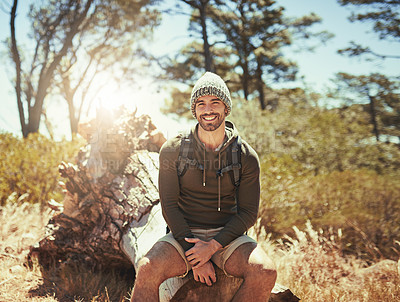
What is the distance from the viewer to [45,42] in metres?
14.0

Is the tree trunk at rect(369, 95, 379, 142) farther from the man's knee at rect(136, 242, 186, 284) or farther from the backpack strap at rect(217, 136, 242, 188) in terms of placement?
the man's knee at rect(136, 242, 186, 284)

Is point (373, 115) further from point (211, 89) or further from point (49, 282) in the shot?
point (49, 282)

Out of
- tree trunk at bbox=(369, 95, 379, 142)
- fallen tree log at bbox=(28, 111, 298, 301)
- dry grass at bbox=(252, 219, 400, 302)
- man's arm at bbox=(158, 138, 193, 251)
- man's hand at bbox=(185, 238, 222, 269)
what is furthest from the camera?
tree trunk at bbox=(369, 95, 379, 142)

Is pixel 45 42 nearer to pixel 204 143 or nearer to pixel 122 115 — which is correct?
pixel 122 115

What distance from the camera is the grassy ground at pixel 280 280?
10.1 feet

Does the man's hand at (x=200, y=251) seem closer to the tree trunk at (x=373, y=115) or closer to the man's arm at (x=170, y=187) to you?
the man's arm at (x=170, y=187)

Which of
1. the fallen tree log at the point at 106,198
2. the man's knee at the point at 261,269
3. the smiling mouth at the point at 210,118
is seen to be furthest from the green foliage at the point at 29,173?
the man's knee at the point at 261,269

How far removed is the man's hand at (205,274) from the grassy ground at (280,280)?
1047 millimetres

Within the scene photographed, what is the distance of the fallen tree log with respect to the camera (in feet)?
11.0

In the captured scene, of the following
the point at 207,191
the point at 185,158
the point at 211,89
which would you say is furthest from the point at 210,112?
the point at 207,191

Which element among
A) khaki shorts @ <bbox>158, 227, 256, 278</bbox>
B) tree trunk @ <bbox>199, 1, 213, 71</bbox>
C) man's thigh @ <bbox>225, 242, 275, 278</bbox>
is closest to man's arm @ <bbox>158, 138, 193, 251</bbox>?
khaki shorts @ <bbox>158, 227, 256, 278</bbox>

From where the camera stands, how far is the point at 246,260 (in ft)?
6.82

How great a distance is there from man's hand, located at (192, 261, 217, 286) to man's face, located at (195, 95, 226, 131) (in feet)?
3.30

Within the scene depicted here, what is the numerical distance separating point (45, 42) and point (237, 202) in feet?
48.3
